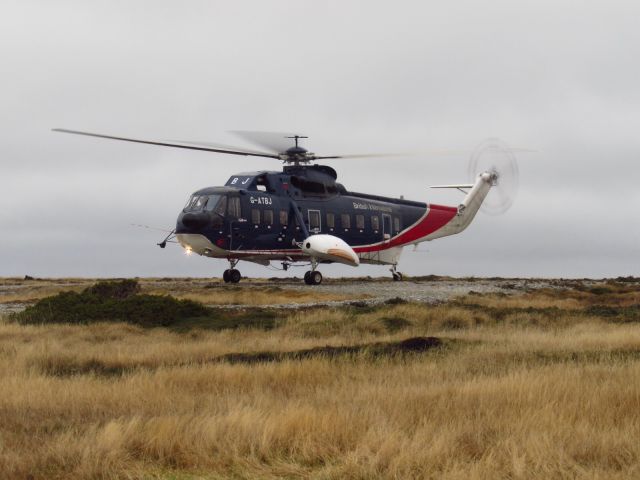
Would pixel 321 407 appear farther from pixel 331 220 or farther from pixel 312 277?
pixel 331 220

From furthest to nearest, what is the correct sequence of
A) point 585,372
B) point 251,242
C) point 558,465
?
point 251,242
point 585,372
point 558,465

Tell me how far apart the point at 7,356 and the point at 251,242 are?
17953 millimetres

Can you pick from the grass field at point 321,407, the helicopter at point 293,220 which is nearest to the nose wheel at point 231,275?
the helicopter at point 293,220

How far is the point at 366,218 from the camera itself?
1403 inches

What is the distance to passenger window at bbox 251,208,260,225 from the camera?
30953 millimetres

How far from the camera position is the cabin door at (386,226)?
36500 mm

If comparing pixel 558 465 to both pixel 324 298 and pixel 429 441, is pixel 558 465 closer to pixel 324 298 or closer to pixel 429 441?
pixel 429 441

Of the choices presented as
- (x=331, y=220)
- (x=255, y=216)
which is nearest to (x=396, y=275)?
(x=331, y=220)

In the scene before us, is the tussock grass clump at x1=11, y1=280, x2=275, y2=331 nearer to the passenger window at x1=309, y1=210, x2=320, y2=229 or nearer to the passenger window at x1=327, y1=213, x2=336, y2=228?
the passenger window at x1=309, y1=210, x2=320, y2=229

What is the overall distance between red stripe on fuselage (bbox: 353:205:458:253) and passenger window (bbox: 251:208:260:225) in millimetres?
6060

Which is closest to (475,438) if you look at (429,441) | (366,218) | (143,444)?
(429,441)

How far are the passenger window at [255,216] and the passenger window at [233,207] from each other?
2.24 ft

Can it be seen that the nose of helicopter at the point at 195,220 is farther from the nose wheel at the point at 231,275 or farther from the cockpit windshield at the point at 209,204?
the nose wheel at the point at 231,275

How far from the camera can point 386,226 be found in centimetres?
3666
